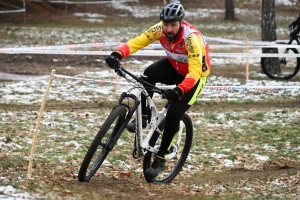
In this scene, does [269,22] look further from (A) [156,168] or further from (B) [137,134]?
(B) [137,134]

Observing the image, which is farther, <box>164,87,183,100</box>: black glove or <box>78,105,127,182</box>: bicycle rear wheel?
<box>164,87,183,100</box>: black glove

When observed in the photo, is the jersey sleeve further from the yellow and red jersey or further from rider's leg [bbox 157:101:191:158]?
rider's leg [bbox 157:101:191:158]

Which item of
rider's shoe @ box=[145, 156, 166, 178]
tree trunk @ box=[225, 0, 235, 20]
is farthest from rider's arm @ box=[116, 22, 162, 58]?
tree trunk @ box=[225, 0, 235, 20]

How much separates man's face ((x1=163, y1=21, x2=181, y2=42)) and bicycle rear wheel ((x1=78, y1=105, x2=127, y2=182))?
3.36 feet

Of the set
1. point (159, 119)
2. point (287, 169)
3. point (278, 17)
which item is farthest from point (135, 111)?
point (278, 17)

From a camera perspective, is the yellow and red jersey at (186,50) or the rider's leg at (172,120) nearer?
the yellow and red jersey at (186,50)

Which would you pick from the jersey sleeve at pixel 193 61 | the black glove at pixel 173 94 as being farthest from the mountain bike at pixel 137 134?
the jersey sleeve at pixel 193 61

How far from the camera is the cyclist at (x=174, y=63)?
669 cm

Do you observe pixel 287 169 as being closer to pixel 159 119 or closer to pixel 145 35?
pixel 159 119

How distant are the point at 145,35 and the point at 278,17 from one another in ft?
110

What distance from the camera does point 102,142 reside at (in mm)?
6512

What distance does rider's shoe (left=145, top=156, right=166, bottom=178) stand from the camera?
721cm

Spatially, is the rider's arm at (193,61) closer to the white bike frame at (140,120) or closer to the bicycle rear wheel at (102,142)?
the white bike frame at (140,120)

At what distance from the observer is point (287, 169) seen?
8484 millimetres
